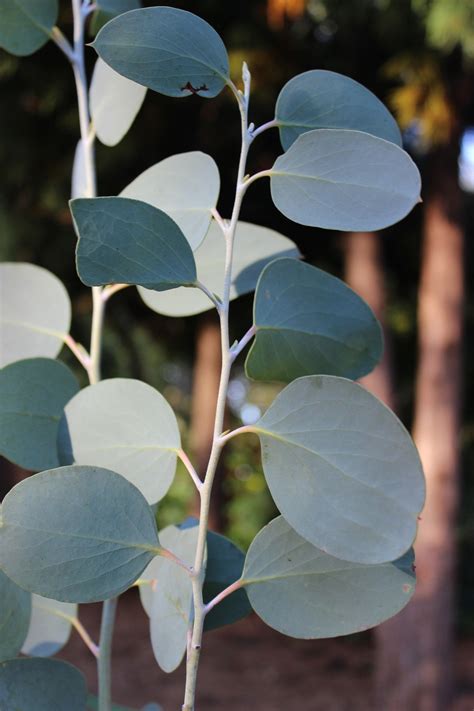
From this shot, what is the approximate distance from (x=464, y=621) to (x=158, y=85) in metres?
3.18

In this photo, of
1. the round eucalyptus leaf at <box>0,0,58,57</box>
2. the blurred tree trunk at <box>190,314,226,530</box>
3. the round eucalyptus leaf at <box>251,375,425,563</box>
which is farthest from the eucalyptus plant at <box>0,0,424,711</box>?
the blurred tree trunk at <box>190,314,226,530</box>

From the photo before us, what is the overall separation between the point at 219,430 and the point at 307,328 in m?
0.06

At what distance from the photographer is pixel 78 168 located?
0.42m

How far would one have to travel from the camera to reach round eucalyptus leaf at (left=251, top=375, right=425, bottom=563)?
0.77 feet

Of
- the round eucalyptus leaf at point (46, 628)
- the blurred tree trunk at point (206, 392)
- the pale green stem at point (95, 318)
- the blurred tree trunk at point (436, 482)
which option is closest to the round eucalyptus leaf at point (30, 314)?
the pale green stem at point (95, 318)

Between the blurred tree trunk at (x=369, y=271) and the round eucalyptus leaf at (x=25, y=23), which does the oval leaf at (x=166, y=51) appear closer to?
the round eucalyptus leaf at (x=25, y=23)

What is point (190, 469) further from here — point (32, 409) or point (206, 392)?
point (206, 392)

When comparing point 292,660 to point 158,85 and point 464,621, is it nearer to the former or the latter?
point 464,621

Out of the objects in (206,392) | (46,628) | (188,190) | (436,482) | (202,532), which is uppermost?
(188,190)

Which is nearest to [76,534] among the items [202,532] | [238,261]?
[202,532]

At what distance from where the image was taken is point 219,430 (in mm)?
283

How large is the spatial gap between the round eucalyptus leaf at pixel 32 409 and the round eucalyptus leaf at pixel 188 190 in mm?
87

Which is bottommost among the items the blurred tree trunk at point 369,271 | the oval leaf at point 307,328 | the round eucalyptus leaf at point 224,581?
the blurred tree trunk at point 369,271

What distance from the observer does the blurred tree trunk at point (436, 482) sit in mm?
2172
